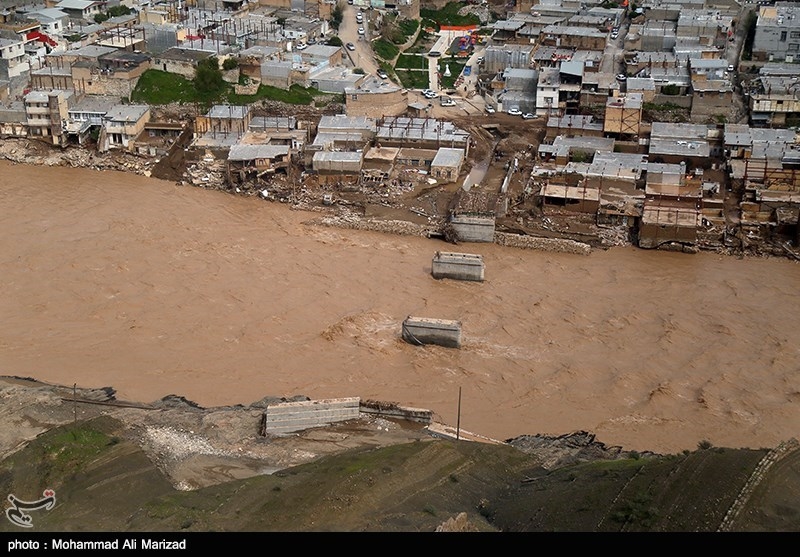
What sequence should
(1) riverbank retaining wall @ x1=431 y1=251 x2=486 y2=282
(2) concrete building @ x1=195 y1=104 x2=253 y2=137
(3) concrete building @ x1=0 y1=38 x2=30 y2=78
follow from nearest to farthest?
(1) riverbank retaining wall @ x1=431 y1=251 x2=486 y2=282, (2) concrete building @ x1=195 y1=104 x2=253 y2=137, (3) concrete building @ x1=0 y1=38 x2=30 y2=78

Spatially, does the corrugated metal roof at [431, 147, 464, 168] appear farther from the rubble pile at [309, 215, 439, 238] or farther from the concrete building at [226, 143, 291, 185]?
the concrete building at [226, 143, 291, 185]

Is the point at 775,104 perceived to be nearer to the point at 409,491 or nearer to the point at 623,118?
the point at 623,118

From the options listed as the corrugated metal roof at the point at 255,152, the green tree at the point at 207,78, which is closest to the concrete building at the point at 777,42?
the corrugated metal roof at the point at 255,152

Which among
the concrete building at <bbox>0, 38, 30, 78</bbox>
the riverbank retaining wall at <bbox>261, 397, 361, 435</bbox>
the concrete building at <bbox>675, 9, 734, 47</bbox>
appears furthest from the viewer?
the concrete building at <bbox>675, 9, 734, 47</bbox>

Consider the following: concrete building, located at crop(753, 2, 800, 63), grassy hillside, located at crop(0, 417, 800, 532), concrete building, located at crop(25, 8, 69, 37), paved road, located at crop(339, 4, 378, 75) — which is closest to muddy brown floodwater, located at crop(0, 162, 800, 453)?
grassy hillside, located at crop(0, 417, 800, 532)

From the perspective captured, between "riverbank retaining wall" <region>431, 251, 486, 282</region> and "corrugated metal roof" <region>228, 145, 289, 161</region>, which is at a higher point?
"corrugated metal roof" <region>228, 145, 289, 161</region>

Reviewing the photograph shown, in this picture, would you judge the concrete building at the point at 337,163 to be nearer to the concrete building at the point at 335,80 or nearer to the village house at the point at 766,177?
the concrete building at the point at 335,80

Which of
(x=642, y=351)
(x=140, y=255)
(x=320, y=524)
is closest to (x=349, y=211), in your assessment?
(x=140, y=255)

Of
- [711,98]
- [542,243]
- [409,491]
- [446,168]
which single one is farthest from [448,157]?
[409,491]
